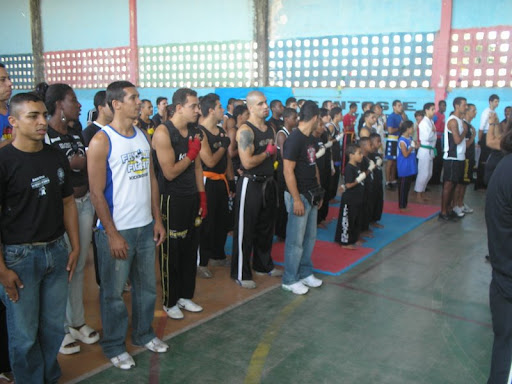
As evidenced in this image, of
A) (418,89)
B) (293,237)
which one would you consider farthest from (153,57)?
(293,237)

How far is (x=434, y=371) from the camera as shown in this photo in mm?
3348

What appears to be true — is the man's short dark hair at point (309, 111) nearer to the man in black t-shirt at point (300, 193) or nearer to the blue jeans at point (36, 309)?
the man in black t-shirt at point (300, 193)

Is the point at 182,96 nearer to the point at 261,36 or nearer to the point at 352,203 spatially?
the point at 352,203

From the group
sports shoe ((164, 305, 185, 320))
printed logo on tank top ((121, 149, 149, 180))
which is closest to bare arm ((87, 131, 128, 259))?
printed logo on tank top ((121, 149, 149, 180))

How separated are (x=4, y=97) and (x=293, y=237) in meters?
2.74

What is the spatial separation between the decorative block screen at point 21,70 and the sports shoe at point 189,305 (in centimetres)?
1869

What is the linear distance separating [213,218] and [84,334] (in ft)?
6.34

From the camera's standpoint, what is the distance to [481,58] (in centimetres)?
1139

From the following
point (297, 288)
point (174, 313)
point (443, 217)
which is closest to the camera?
A: point (174, 313)

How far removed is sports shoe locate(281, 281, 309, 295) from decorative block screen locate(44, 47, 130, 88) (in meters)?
14.3

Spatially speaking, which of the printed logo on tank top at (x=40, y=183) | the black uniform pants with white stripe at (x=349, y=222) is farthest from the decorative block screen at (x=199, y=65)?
the printed logo on tank top at (x=40, y=183)

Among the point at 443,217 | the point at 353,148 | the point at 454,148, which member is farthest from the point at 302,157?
the point at 443,217

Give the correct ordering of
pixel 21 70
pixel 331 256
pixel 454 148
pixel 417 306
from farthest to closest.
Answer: pixel 21 70 → pixel 454 148 → pixel 331 256 → pixel 417 306

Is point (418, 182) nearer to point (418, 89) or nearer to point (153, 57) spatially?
point (418, 89)
